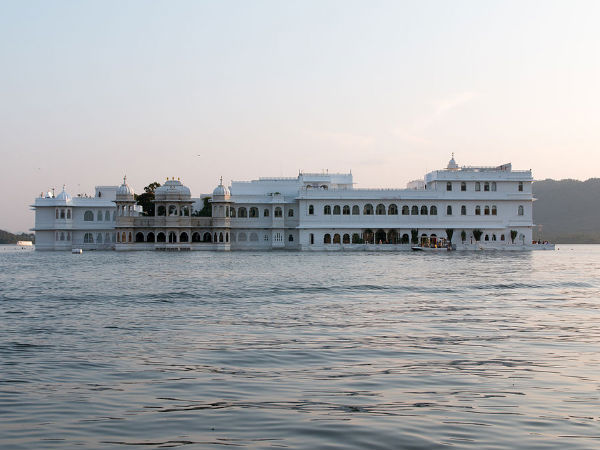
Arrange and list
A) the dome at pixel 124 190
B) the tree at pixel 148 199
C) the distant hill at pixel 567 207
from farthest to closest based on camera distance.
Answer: the distant hill at pixel 567 207
the tree at pixel 148 199
the dome at pixel 124 190

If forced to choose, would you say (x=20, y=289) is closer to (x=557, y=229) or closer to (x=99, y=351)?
(x=99, y=351)

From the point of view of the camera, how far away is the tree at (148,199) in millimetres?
80912

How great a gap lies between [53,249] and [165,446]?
72336 millimetres

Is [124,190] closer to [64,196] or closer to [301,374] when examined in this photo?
[64,196]

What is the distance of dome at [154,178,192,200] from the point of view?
7331cm

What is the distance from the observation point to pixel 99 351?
11656mm

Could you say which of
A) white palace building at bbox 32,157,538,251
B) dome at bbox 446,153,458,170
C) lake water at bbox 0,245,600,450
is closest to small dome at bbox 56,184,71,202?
white palace building at bbox 32,157,538,251

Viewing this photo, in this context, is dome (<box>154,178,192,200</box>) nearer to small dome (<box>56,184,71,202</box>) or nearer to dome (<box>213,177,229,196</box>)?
dome (<box>213,177,229,196</box>)

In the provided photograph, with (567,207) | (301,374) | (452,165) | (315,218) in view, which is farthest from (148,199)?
(567,207)

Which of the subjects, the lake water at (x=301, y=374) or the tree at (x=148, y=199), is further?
the tree at (x=148, y=199)

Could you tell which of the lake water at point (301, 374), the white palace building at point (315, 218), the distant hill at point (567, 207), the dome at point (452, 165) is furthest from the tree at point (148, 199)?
the distant hill at point (567, 207)

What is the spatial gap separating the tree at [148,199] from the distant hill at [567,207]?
85171 mm

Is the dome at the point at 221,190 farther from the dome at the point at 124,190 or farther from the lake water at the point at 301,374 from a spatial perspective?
the lake water at the point at 301,374

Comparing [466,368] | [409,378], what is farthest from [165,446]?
[466,368]
